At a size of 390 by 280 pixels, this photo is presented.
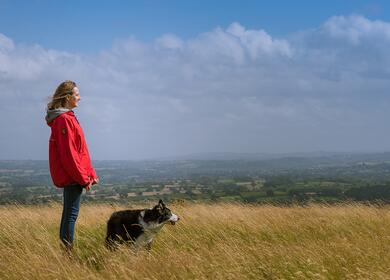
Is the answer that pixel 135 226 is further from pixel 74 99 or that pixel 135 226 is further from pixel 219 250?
pixel 74 99

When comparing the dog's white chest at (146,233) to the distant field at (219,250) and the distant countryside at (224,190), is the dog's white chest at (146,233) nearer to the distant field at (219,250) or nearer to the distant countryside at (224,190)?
the distant field at (219,250)

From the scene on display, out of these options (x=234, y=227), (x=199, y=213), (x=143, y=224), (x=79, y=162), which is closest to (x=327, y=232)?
(x=234, y=227)

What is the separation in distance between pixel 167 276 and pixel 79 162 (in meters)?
2.10

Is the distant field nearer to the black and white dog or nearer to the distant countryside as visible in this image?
the black and white dog

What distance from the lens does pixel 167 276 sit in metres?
5.08

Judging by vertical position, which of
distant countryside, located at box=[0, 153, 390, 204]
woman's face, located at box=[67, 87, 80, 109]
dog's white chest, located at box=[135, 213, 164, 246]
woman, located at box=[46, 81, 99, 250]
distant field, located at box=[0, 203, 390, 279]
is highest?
woman's face, located at box=[67, 87, 80, 109]

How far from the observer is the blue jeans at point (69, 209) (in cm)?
629

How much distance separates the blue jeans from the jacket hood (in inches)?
38.7

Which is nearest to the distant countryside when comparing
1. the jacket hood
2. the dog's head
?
the dog's head

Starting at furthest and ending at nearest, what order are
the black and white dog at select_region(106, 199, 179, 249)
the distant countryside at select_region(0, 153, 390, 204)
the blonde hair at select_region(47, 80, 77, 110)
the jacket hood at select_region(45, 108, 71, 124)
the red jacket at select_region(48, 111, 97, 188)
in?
the distant countryside at select_region(0, 153, 390, 204) < the black and white dog at select_region(106, 199, 179, 249) < the blonde hair at select_region(47, 80, 77, 110) < the jacket hood at select_region(45, 108, 71, 124) < the red jacket at select_region(48, 111, 97, 188)

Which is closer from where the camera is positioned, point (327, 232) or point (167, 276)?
point (167, 276)

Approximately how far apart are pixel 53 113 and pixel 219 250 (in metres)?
3.09

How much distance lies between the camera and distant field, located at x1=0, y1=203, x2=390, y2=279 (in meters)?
5.14

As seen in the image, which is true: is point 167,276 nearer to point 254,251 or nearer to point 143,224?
point 254,251
